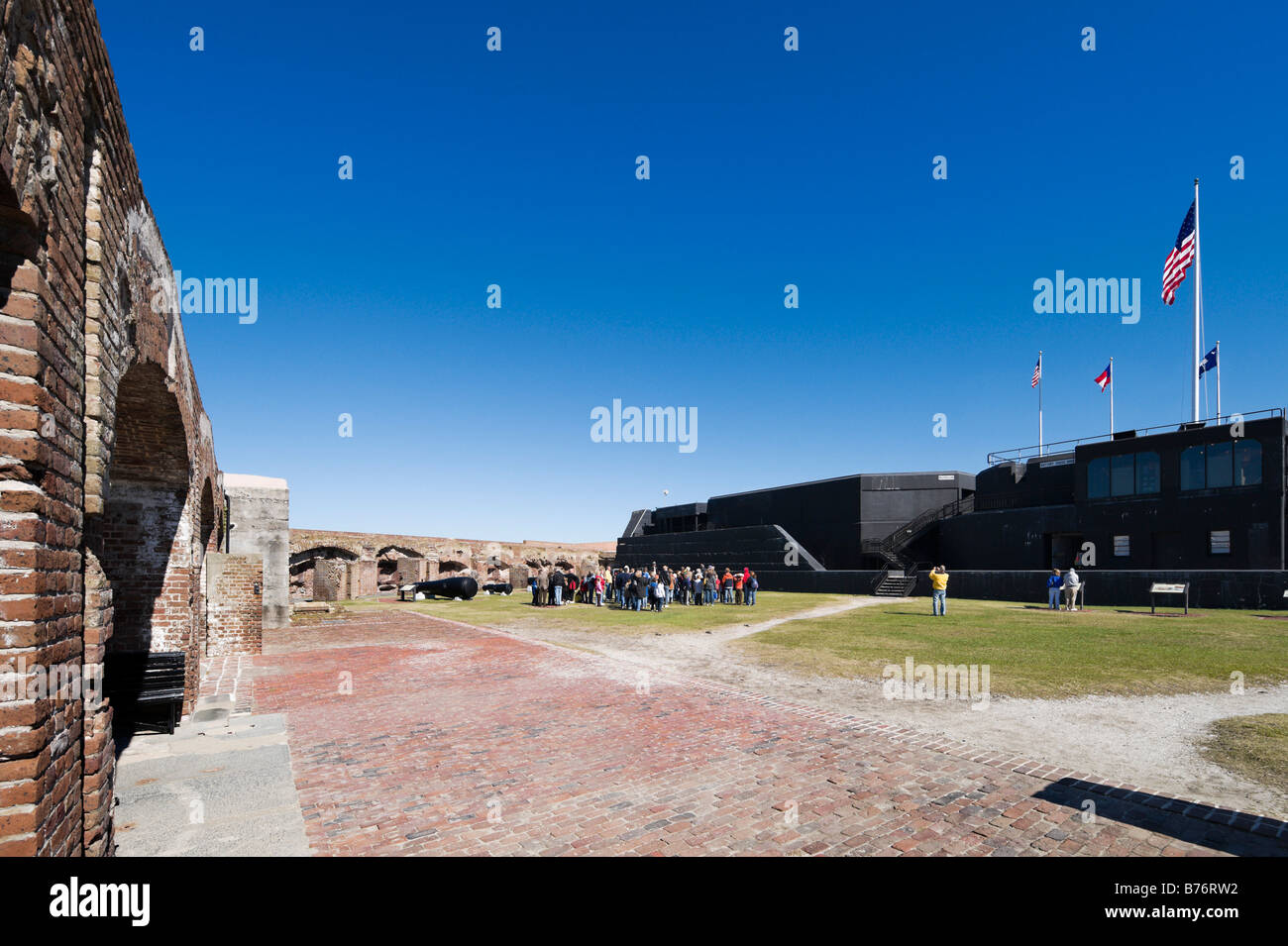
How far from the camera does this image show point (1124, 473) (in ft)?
80.7

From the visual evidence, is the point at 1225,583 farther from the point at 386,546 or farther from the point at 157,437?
the point at 386,546

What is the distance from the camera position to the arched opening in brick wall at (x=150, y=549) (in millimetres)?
7527

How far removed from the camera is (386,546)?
39219 millimetres

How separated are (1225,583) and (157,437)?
25629mm

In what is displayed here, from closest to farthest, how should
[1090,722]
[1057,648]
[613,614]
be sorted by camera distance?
1. [1090,722]
2. [1057,648]
3. [613,614]

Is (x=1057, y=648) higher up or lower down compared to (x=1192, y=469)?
lower down

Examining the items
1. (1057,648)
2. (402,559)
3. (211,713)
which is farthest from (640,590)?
(402,559)

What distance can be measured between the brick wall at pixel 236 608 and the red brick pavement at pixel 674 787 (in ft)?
15.9

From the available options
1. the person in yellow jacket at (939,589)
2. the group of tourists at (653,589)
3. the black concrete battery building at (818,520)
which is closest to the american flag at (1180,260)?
the person in yellow jacket at (939,589)

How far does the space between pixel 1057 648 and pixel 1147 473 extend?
16.1 metres

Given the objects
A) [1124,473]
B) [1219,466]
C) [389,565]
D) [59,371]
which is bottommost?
[389,565]

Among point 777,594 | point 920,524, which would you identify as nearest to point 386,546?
point 777,594

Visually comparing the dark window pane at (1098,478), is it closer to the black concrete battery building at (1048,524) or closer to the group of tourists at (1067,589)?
the black concrete battery building at (1048,524)

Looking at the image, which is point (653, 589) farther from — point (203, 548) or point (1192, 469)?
point (1192, 469)
